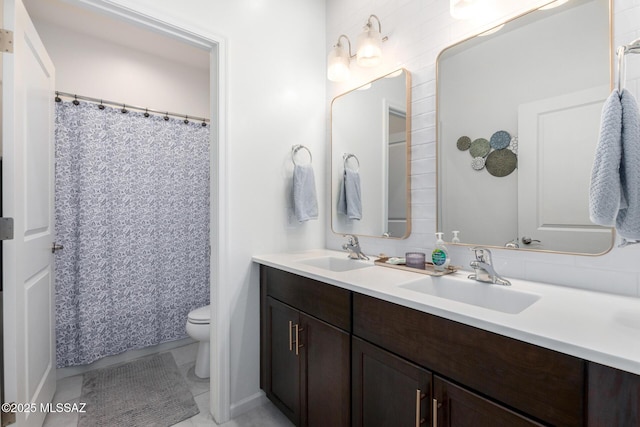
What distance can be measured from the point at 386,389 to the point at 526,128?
1.16 meters

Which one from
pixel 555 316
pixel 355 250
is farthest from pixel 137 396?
pixel 555 316

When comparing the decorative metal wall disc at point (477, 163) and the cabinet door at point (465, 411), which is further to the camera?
the decorative metal wall disc at point (477, 163)

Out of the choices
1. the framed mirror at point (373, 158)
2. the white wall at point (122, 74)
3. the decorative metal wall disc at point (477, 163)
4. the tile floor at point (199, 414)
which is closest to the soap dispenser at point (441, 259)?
the framed mirror at point (373, 158)

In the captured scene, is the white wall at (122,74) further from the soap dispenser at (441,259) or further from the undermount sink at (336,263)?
the soap dispenser at (441,259)

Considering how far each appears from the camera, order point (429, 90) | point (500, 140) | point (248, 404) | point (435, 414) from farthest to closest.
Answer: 1. point (248, 404)
2. point (429, 90)
3. point (500, 140)
4. point (435, 414)

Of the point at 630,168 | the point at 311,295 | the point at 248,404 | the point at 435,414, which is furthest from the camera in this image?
the point at 248,404

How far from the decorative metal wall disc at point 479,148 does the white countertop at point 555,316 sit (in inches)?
21.9

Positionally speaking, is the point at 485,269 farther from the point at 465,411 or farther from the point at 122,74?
the point at 122,74

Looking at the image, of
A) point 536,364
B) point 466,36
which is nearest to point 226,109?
point 466,36

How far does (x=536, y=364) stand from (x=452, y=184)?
0.90 meters

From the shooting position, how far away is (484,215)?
1377 mm

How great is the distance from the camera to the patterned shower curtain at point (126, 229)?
2135 millimetres

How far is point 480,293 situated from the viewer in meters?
1.21

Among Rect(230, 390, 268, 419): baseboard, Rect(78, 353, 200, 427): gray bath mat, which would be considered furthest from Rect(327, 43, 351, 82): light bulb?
Rect(78, 353, 200, 427): gray bath mat
